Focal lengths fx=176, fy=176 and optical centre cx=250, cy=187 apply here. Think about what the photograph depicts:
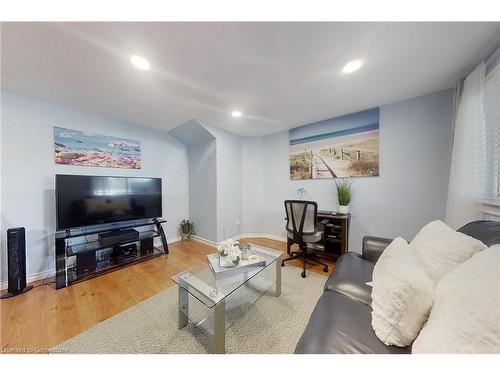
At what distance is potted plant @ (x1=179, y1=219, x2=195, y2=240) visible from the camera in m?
3.58

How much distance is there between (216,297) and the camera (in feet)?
3.67

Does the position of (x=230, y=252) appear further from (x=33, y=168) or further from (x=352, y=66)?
(x=33, y=168)

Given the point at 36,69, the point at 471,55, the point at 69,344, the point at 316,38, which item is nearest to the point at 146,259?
the point at 69,344

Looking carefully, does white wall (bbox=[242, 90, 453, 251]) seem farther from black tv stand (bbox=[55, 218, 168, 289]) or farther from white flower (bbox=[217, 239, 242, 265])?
black tv stand (bbox=[55, 218, 168, 289])

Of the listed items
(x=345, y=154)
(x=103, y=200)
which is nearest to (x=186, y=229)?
(x=103, y=200)

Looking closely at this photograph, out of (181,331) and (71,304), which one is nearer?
(181,331)

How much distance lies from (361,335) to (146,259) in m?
2.77

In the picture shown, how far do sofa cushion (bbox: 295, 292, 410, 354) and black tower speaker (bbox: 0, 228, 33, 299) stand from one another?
2760mm

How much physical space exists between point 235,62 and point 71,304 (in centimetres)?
268

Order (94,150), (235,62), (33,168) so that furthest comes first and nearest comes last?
(94,150), (33,168), (235,62)

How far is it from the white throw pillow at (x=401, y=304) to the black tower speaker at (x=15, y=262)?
3.09 meters

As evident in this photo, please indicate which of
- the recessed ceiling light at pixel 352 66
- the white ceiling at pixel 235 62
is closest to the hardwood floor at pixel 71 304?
the white ceiling at pixel 235 62

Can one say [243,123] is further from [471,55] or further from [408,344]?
[408,344]

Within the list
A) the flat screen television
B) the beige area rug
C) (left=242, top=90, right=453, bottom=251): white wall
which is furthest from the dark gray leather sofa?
the flat screen television
